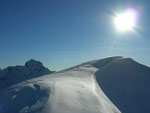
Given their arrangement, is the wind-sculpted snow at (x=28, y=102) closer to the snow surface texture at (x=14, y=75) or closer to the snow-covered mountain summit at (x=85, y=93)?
the snow-covered mountain summit at (x=85, y=93)

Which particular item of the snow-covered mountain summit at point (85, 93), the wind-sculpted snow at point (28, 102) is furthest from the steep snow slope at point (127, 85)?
the wind-sculpted snow at point (28, 102)

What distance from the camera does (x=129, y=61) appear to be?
2448cm

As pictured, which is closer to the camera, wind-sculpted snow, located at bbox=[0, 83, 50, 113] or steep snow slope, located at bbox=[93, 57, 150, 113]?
wind-sculpted snow, located at bbox=[0, 83, 50, 113]

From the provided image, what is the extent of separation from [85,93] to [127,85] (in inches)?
388

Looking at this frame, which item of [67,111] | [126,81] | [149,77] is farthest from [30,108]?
[149,77]

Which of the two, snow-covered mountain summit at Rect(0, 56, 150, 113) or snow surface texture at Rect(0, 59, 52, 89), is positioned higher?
snow-covered mountain summit at Rect(0, 56, 150, 113)

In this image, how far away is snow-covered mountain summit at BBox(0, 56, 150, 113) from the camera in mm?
6348

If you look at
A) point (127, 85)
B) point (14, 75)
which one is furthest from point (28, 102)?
point (14, 75)

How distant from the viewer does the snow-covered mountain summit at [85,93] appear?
635cm

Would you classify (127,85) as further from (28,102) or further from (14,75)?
(14,75)

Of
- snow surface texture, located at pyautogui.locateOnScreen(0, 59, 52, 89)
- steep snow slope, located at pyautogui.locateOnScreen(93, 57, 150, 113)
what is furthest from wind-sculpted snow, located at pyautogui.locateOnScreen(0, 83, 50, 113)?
snow surface texture, located at pyautogui.locateOnScreen(0, 59, 52, 89)

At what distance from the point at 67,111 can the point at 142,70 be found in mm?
18794

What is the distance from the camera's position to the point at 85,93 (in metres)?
8.76

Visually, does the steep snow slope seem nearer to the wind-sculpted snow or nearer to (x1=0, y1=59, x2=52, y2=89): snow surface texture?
the wind-sculpted snow
